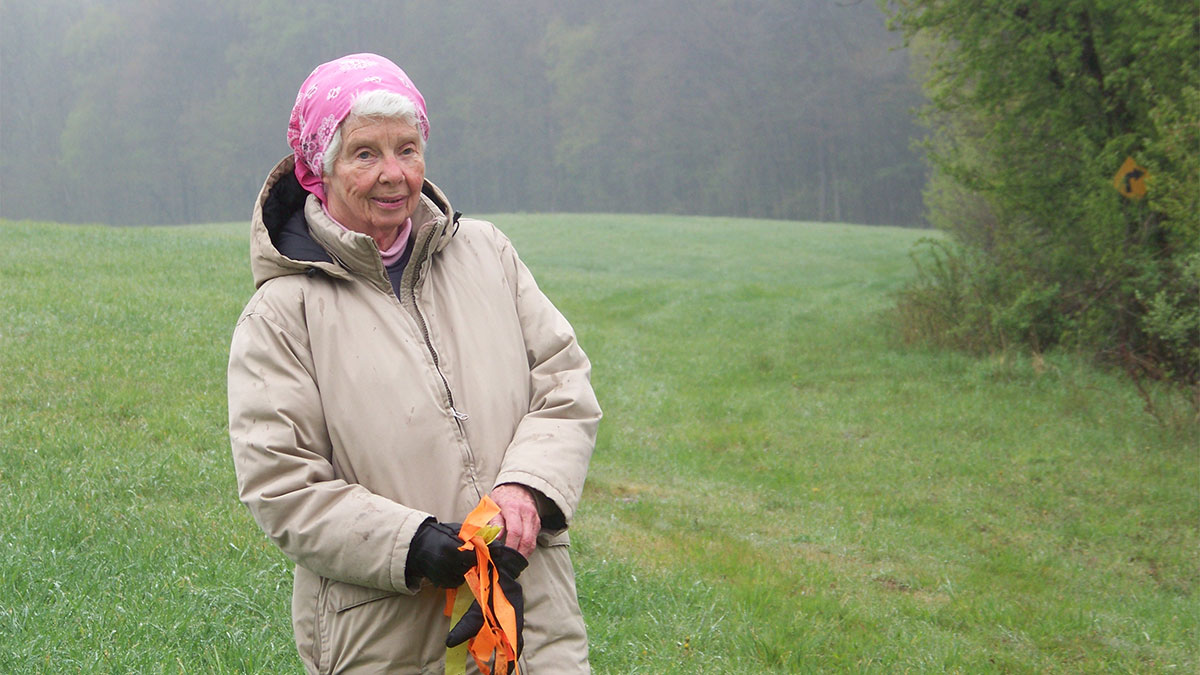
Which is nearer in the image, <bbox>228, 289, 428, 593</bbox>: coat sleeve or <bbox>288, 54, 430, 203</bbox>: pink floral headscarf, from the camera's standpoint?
<bbox>228, 289, 428, 593</bbox>: coat sleeve

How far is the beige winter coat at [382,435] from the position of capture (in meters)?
2.30

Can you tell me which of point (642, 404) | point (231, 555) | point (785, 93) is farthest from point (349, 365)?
point (785, 93)

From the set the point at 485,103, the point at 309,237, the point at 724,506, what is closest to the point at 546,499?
the point at 309,237

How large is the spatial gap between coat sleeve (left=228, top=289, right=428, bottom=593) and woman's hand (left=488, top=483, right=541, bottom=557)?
198mm

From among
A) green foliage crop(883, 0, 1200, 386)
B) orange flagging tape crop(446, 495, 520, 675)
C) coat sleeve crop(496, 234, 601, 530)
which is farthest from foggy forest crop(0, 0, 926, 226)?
orange flagging tape crop(446, 495, 520, 675)

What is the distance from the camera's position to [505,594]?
7.87ft

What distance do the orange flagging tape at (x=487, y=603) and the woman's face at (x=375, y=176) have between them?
81 cm

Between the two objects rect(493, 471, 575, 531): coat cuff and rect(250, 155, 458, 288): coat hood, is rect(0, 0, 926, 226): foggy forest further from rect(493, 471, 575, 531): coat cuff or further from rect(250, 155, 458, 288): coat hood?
rect(493, 471, 575, 531): coat cuff

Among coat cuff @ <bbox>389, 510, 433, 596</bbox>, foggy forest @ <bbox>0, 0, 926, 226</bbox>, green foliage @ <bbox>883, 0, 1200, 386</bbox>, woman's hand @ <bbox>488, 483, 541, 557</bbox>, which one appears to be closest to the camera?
coat cuff @ <bbox>389, 510, 433, 596</bbox>

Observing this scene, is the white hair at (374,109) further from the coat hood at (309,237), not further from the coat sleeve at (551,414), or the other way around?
the coat sleeve at (551,414)

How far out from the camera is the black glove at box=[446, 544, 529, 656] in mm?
2326

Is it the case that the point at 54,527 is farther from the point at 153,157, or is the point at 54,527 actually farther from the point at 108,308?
the point at 153,157

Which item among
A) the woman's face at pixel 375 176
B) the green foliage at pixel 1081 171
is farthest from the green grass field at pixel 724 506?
the woman's face at pixel 375 176

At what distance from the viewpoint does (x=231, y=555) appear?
5211 mm
